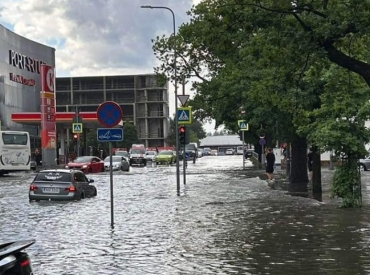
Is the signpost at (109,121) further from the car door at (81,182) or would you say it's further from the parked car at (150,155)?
the parked car at (150,155)

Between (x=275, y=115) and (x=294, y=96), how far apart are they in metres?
7.38

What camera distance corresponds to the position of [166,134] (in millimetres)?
132750

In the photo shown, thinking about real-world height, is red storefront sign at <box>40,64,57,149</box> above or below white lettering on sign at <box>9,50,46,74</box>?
below

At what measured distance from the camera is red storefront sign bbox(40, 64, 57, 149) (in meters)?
62.2

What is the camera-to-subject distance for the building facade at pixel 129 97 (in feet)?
416

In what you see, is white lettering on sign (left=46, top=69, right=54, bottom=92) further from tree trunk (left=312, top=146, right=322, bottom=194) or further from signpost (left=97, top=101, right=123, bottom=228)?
signpost (left=97, top=101, right=123, bottom=228)

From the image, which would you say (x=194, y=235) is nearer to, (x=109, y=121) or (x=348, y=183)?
(x=109, y=121)

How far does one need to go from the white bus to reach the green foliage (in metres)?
30.3

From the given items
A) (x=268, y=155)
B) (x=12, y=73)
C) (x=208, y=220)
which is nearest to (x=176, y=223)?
(x=208, y=220)

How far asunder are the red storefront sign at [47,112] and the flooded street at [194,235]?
39.4 metres

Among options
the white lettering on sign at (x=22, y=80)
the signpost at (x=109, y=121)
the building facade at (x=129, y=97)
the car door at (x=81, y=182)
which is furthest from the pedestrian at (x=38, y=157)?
the building facade at (x=129, y=97)

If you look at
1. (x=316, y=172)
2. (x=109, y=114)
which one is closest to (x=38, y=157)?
(x=316, y=172)

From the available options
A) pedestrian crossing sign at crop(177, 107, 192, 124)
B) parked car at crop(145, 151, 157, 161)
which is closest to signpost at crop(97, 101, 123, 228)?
pedestrian crossing sign at crop(177, 107, 192, 124)

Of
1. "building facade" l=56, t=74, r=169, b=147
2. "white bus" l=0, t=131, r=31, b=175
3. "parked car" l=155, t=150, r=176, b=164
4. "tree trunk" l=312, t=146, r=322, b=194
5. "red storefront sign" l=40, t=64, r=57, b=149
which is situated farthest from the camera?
"building facade" l=56, t=74, r=169, b=147
